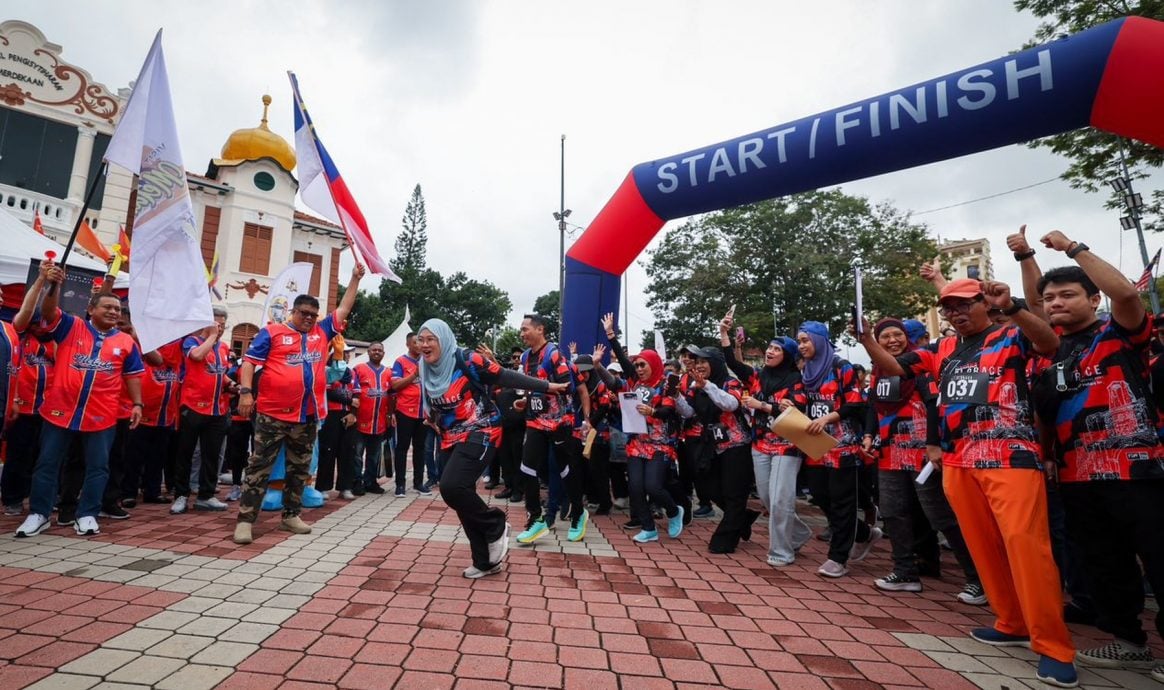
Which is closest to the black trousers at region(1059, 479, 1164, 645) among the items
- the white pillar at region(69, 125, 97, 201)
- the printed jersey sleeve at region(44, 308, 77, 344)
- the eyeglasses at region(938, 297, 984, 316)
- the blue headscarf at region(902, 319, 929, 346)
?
the eyeglasses at region(938, 297, 984, 316)

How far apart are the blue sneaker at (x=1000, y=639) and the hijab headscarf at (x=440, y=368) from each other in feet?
12.1

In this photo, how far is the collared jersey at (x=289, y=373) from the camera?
15.6ft

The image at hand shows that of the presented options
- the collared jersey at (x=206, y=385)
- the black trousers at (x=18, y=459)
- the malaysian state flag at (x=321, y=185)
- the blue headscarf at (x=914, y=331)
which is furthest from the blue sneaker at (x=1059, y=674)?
the black trousers at (x=18, y=459)

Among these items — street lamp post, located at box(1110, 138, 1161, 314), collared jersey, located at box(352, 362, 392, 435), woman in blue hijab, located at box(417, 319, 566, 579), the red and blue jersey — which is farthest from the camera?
street lamp post, located at box(1110, 138, 1161, 314)

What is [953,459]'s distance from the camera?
120 inches

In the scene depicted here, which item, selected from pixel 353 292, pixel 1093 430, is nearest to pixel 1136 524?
pixel 1093 430

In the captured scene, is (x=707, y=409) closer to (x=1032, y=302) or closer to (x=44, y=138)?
(x=1032, y=302)

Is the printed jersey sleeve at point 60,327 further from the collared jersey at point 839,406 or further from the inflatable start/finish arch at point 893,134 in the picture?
the collared jersey at point 839,406

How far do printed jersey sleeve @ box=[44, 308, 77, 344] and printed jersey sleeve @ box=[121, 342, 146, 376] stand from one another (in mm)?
466

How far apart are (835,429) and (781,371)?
2.27 ft

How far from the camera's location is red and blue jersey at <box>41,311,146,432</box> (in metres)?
4.46

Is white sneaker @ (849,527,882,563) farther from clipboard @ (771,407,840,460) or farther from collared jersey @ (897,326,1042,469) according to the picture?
collared jersey @ (897,326,1042,469)

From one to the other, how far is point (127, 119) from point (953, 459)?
6497 millimetres

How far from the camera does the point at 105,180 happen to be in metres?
16.2
